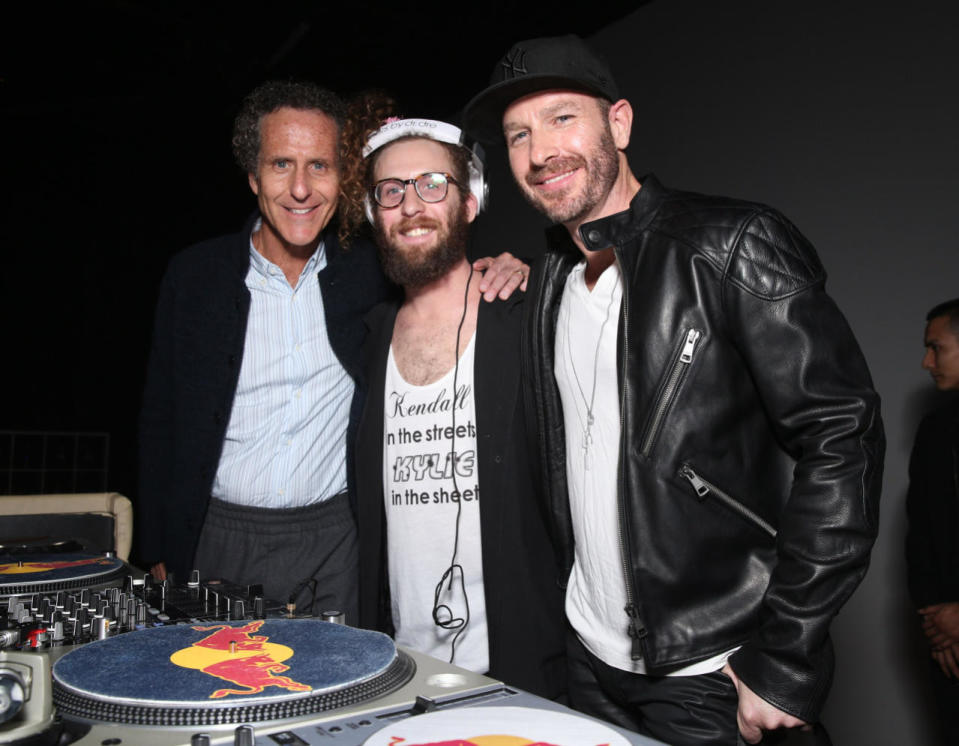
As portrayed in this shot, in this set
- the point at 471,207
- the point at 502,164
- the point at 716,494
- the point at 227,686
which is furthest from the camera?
the point at 502,164

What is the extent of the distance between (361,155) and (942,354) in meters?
2.33

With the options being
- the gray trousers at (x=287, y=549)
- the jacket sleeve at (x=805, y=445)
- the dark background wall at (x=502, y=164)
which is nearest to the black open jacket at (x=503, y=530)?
the gray trousers at (x=287, y=549)

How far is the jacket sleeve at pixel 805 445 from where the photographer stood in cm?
115

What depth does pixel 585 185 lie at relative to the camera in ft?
5.05

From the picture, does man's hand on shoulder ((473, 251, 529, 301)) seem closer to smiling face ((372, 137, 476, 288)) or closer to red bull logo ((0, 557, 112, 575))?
smiling face ((372, 137, 476, 288))

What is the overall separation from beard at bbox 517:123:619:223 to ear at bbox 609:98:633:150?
5 cm

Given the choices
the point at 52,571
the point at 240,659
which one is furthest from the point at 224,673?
the point at 52,571

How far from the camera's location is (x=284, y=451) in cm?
198

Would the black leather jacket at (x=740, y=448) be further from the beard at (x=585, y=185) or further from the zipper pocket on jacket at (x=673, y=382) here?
the beard at (x=585, y=185)

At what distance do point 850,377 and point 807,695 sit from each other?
1.57ft

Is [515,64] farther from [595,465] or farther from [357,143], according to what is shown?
[595,465]

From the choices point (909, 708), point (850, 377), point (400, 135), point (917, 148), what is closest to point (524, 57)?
point (400, 135)

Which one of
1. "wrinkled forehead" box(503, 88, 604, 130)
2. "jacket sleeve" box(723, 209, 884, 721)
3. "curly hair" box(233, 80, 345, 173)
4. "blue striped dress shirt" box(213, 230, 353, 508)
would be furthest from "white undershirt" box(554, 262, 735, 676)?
"curly hair" box(233, 80, 345, 173)

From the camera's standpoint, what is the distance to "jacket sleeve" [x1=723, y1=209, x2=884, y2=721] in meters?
1.15
